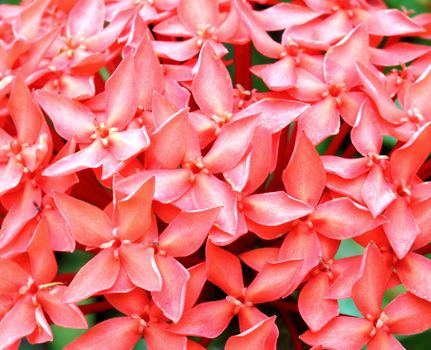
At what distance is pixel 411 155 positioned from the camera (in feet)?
2.33

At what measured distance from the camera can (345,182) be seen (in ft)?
2.35

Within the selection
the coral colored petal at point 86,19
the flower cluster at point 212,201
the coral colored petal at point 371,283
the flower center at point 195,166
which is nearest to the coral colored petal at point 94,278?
the flower cluster at point 212,201

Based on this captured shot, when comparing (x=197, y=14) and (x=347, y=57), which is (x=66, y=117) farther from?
(x=347, y=57)

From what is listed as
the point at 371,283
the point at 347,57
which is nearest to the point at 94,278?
the point at 371,283

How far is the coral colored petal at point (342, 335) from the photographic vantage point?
26.3 inches

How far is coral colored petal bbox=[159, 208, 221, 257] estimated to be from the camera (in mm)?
660

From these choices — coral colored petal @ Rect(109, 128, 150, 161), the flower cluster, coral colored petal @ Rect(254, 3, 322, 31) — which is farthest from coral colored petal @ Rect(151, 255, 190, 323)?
coral colored petal @ Rect(254, 3, 322, 31)

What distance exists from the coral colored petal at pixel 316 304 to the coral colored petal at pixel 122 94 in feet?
0.81

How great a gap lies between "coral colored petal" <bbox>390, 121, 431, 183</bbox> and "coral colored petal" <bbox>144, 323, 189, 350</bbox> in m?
0.26

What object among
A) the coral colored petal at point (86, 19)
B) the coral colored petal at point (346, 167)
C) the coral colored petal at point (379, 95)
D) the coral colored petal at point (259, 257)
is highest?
the coral colored petal at point (86, 19)

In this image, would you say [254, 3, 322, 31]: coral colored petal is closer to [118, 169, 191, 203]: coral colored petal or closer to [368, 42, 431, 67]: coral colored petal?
[368, 42, 431, 67]: coral colored petal

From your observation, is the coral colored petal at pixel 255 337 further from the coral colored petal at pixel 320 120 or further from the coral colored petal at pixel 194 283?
the coral colored petal at pixel 320 120

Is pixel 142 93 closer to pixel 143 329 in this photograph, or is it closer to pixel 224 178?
pixel 224 178

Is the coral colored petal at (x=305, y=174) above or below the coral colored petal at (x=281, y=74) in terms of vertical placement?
below
